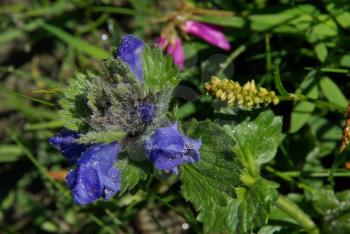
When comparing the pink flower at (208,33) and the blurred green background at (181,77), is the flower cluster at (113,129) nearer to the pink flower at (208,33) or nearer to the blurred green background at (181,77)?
the blurred green background at (181,77)

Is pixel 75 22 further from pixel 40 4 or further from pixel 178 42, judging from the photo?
pixel 178 42

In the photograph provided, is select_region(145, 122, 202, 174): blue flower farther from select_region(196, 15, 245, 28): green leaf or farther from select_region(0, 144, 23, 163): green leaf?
select_region(0, 144, 23, 163): green leaf

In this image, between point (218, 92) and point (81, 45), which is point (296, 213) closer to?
point (218, 92)

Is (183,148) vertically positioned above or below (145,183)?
above

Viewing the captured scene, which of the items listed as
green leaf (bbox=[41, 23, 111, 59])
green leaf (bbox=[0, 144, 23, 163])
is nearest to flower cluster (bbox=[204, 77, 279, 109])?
green leaf (bbox=[41, 23, 111, 59])

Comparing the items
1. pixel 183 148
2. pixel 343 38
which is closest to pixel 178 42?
pixel 343 38

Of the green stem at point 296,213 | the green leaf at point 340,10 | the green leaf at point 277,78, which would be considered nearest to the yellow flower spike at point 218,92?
the green leaf at point 277,78
